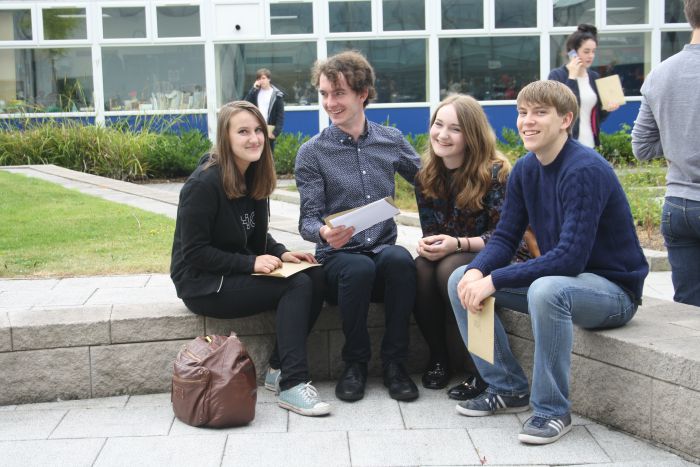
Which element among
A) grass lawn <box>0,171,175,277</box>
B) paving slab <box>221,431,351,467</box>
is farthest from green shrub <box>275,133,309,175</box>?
paving slab <box>221,431,351,467</box>

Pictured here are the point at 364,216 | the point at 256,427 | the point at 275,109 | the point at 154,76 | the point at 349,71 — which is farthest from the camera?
the point at 154,76

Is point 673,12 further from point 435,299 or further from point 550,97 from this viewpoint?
point 550,97

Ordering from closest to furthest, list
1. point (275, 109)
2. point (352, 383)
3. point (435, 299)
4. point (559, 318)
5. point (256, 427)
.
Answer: point (559, 318) → point (256, 427) → point (352, 383) → point (435, 299) → point (275, 109)

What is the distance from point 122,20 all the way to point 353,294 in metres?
15.7

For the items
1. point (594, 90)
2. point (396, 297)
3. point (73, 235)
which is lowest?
point (73, 235)

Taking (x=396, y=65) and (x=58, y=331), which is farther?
(x=396, y=65)

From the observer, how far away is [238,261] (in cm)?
446

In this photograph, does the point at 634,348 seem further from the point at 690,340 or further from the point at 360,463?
the point at 360,463

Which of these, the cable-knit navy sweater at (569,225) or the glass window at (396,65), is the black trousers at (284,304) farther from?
the glass window at (396,65)

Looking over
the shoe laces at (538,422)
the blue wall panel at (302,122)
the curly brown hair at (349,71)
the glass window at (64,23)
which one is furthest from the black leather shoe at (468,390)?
the glass window at (64,23)

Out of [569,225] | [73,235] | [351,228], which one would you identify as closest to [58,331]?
[351,228]

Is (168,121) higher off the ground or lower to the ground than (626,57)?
lower

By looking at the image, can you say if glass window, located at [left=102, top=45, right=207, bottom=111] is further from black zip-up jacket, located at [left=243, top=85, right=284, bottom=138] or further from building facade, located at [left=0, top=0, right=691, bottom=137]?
black zip-up jacket, located at [left=243, top=85, right=284, bottom=138]

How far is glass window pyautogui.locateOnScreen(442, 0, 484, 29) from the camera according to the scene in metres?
18.9
